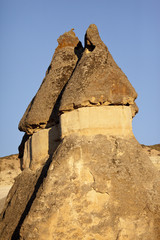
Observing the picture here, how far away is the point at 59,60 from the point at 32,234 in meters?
4.24

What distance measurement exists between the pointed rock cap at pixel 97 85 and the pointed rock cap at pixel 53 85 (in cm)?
103

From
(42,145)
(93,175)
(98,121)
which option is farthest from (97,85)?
(42,145)

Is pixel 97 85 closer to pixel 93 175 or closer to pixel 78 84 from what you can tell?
pixel 78 84

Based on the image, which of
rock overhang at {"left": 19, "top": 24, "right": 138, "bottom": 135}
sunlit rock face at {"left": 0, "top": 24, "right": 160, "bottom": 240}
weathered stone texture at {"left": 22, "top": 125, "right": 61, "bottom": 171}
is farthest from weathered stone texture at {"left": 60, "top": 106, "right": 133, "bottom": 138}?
weathered stone texture at {"left": 22, "top": 125, "right": 61, "bottom": 171}

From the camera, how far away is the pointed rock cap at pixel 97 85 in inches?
267

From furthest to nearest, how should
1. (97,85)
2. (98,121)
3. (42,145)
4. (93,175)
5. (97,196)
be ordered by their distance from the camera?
1. (42,145)
2. (97,85)
3. (98,121)
4. (93,175)
5. (97,196)

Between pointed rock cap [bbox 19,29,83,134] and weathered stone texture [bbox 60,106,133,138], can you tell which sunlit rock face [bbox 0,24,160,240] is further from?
pointed rock cap [bbox 19,29,83,134]

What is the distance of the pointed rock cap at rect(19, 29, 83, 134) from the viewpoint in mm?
8086

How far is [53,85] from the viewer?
8.34 meters

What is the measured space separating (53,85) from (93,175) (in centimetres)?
280

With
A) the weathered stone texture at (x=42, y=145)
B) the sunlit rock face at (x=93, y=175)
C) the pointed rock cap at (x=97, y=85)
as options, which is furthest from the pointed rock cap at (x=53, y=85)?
the pointed rock cap at (x=97, y=85)

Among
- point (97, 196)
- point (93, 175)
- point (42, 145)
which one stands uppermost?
point (42, 145)

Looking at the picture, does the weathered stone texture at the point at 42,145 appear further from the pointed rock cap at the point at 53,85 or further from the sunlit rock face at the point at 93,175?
the pointed rock cap at the point at 53,85

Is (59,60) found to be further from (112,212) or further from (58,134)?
(112,212)
